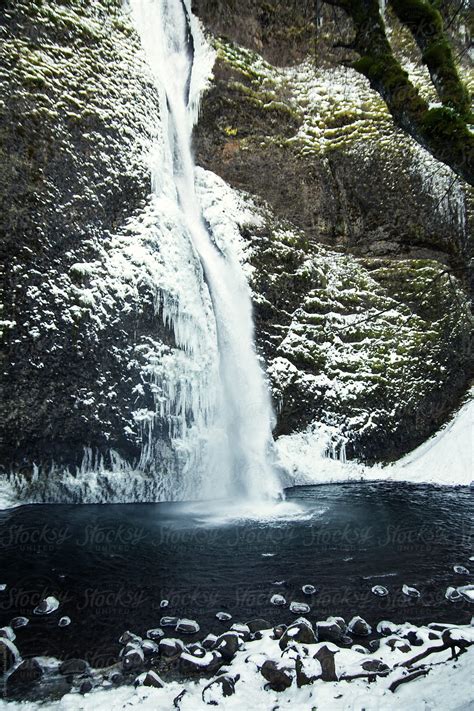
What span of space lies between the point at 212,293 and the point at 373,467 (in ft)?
21.6

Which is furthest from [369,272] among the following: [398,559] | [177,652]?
[177,652]

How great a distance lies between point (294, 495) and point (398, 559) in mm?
4779

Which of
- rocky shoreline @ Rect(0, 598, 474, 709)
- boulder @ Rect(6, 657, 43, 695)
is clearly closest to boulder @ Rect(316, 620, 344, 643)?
rocky shoreline @ Rect(0, 598, 474, 709)

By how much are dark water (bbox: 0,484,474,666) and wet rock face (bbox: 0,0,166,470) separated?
180 cm

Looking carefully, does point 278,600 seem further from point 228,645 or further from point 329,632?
point 228,645

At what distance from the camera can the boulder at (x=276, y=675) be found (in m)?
3.84

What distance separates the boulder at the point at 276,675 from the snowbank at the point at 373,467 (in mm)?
9095

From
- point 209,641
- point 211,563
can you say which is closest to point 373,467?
point 211,563

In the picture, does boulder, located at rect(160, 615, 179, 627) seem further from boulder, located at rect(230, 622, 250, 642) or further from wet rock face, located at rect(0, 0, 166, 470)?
wet rock face, located at rect(0, 0, 166, 470)

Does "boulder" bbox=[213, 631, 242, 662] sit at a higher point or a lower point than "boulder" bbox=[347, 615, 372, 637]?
higher

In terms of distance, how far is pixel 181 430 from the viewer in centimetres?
1166

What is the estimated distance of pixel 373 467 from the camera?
13.6 m

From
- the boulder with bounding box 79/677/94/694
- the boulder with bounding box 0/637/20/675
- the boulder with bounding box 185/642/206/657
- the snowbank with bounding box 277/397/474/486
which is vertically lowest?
the boulder with bounding box 185/642/206/657

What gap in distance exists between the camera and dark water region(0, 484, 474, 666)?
5.28 m
